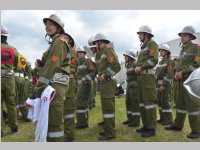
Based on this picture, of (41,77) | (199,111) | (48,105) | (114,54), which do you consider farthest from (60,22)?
(199,111)

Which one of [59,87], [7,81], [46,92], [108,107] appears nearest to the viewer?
[46,92]

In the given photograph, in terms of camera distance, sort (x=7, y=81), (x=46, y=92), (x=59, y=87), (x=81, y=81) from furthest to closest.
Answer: (x=81, y=81) → (x=7, y=81) → (x=59, y=87) → (x=46, y=92)

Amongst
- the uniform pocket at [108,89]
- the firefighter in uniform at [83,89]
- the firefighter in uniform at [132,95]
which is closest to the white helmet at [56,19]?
the uniform pocket at [108,89]

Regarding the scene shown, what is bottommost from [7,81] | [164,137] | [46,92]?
[164,137]

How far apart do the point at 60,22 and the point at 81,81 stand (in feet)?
10.4

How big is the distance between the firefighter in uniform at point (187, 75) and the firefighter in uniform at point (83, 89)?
2.36 meters

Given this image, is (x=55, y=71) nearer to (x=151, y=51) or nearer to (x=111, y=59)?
(x=111, y=59)

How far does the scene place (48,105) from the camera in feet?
11.9

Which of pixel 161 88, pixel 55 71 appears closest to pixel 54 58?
pixel 55 71

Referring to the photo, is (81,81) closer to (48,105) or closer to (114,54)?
(114,54)

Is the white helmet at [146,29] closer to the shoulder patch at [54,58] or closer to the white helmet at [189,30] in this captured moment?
the white helmet at [189,30]

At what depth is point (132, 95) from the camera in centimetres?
698

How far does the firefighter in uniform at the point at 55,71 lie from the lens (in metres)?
3.68

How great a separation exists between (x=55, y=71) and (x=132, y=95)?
3.59 metres
